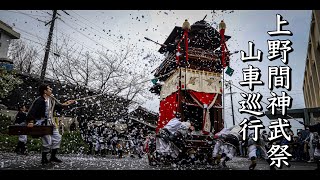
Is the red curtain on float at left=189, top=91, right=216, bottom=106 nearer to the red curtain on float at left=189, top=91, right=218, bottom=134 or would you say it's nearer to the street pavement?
the red curtain on float at left=189, top=91, right=218, bottom=134

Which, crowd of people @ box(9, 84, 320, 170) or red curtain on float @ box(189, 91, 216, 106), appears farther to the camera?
red curtain on float @ box(189, 91, 216, 106)

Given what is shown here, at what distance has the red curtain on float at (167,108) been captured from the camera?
438 inches

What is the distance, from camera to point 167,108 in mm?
11766

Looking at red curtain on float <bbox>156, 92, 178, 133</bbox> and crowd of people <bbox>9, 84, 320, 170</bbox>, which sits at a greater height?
red curtain on float <bbox>156, 92, 178, 133</bbox>

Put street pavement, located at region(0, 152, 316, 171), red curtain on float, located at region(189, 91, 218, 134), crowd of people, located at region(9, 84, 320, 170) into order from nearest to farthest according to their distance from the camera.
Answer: street pavement, located at region(0, 152, 316, 171) → crowd of people, located at region(9, 84, 320, 170) → red curtain on float, located at region(189, 91, 218, 134)

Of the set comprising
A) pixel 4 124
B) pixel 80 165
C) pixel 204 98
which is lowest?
pixel 80 165

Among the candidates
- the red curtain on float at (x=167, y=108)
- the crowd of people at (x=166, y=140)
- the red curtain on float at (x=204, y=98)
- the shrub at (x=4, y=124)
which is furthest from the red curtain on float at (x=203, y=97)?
the shrub at (x=4, y=124)

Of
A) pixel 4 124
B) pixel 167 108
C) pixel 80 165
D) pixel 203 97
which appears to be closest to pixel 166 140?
pixel 80 165

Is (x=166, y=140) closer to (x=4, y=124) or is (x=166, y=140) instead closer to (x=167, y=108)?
(x=167, y=108)

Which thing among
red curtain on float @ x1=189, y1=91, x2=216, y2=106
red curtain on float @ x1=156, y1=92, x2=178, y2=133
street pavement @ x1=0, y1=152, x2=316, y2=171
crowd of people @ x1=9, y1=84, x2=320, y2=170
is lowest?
street pavement @ x1=0, y1=152, x2=316, y2=171

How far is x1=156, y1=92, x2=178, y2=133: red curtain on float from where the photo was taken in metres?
11.1

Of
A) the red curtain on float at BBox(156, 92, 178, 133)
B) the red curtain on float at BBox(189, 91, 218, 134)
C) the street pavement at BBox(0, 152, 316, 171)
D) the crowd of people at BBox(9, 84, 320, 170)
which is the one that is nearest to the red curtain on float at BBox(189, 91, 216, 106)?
the red curtain on float at BBox(189, 91, 218, 134)
